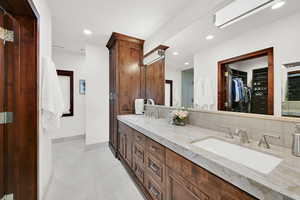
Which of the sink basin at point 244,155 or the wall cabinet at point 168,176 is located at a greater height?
the sink basin at point 244,155

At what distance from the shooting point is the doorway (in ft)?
3.83

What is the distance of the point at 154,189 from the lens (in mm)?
1320

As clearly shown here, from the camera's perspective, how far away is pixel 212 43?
1.44 metres

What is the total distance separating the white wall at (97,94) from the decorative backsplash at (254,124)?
2.39m

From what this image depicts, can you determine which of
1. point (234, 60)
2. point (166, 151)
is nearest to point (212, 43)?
point (234, 60)

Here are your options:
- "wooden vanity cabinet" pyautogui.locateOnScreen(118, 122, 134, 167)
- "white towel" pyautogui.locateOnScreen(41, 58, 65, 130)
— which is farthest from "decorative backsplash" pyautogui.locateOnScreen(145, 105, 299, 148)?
"white towel" pyautogui.locateOnScreen(41, 58, 65, 130)

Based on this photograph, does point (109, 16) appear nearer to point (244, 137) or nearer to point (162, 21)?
point (162, 21)

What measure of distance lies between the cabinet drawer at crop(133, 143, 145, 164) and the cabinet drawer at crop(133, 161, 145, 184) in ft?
0.31

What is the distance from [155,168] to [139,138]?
0.45m

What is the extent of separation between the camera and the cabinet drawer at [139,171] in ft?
5.15

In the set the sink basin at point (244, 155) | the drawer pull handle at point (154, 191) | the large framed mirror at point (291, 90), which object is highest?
the large framed mirror at point (291, 90)

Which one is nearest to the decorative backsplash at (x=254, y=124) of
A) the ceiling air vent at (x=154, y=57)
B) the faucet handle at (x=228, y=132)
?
the faucet handle at (x=228, y=132)

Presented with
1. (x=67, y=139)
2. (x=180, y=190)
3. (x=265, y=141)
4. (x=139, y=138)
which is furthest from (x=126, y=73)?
(x=67, y=139)

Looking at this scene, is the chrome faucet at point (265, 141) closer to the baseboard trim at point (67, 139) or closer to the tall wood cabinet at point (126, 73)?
the tall wood cabinet at point (126, 73)
